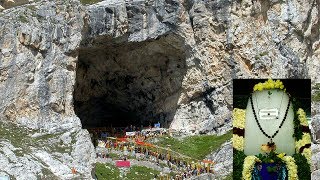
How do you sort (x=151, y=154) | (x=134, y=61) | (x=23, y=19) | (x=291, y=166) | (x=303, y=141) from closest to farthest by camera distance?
(x=291, y=166) < (x=303, y=141) < (x=23, y=19) < (x=151, y=154) < (x=134, y=61)

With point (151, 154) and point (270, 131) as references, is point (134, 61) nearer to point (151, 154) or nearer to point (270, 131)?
point (151, 154)

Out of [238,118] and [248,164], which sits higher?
[238,118]

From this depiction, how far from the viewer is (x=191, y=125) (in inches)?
2464

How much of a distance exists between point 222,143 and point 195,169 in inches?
256

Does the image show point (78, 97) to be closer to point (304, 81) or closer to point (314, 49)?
point (314, 49)

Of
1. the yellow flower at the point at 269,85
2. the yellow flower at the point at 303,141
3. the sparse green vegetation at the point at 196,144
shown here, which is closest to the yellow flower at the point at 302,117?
the yellow flower at the point at 303,141

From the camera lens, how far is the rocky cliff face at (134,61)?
50500mm

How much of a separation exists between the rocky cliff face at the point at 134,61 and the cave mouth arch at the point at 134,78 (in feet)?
0.40

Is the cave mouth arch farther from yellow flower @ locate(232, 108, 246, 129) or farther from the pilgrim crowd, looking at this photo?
yellow flower @ locate(232, 108, 246, 129)

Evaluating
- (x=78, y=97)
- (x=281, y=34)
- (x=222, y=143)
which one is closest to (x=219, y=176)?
(x=222, y=143)

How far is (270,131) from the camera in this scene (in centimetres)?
2003

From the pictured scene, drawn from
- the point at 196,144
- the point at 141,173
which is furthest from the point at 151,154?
the point at 196,144

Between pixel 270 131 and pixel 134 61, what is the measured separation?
150 ft

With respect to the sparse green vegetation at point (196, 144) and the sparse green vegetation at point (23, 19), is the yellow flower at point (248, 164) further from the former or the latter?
the sparse green vegetation at point (23, 19)
